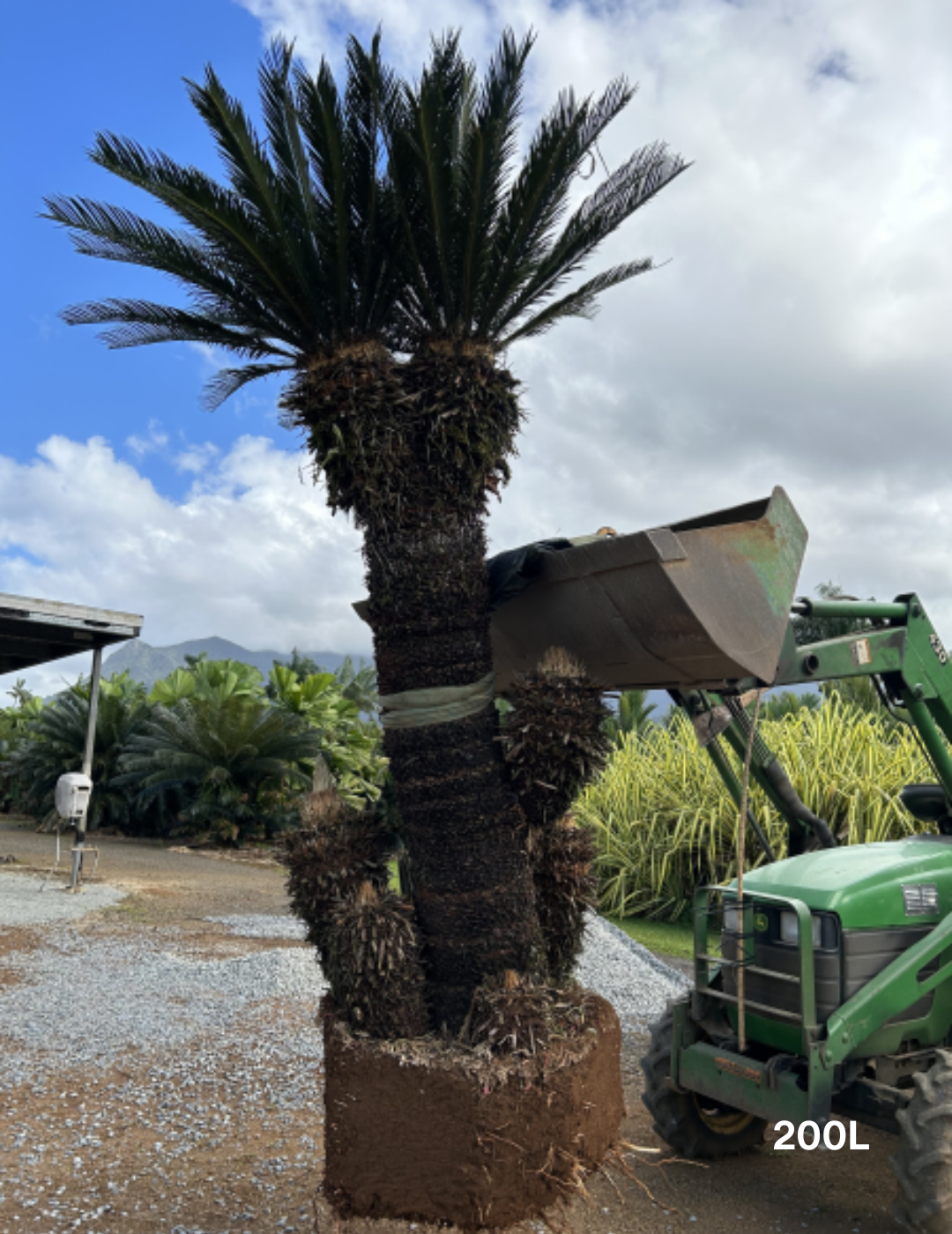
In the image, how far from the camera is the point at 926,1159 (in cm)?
364

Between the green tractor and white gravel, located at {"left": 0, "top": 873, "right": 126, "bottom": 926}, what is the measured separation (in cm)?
802

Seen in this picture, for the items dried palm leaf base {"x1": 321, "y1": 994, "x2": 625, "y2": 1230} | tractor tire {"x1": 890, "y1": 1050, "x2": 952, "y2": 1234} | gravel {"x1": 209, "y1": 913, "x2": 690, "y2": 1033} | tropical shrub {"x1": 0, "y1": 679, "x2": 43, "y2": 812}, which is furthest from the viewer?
tropical shrub {"x1": 0, "y1": 679, "x2": 43, "y2": 812}

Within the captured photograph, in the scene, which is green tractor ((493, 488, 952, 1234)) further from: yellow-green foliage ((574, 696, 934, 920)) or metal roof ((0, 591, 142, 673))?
metal roof ((0, 591, 142, 673))

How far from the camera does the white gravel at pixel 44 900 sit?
34.8 ft

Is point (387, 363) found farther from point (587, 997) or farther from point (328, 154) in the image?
point (587, 997)

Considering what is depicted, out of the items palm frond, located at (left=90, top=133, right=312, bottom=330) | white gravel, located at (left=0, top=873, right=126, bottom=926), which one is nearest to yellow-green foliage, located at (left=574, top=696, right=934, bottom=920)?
white gravel, located at (left=0, top=873, right=126, bottom=926)

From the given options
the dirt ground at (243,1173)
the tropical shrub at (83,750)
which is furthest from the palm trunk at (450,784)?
the tropical shrub at (83,750)

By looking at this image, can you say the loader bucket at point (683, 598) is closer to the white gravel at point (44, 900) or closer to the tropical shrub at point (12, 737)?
the white gravel at point (44, 900)

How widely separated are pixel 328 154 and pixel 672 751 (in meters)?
10.2

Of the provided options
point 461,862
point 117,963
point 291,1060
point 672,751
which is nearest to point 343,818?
point 461,862

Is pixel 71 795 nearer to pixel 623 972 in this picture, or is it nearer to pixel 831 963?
pixel 623 972

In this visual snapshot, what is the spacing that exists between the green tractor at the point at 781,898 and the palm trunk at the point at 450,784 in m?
0.36

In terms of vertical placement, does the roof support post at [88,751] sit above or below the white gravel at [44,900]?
above

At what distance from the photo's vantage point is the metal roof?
1362cm
